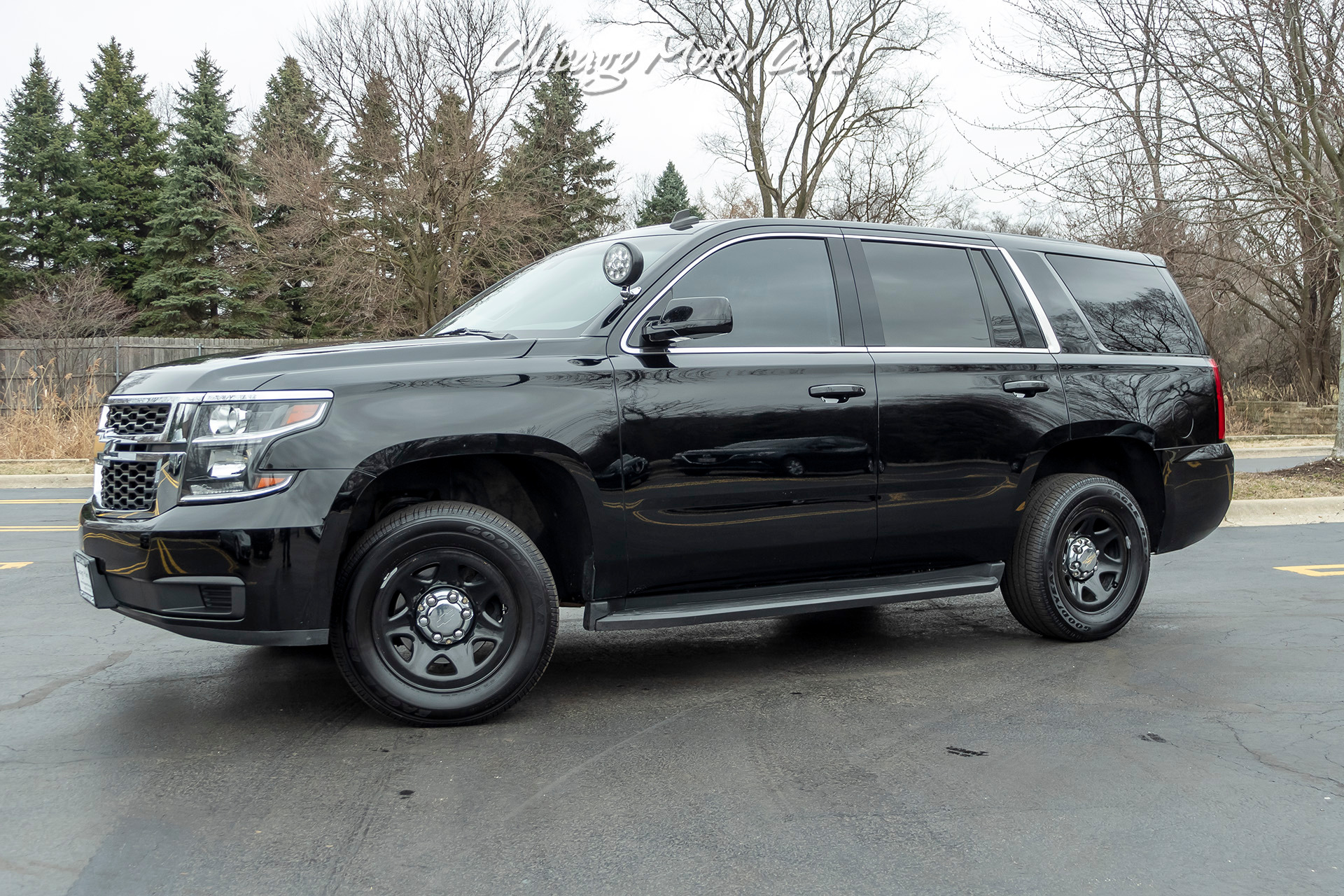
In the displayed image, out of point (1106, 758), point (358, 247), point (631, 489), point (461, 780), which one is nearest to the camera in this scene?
point (461, 780)

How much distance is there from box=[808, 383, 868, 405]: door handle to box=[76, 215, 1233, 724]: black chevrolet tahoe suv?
1cm

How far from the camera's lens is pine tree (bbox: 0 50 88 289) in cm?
4544

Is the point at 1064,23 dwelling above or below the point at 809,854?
above

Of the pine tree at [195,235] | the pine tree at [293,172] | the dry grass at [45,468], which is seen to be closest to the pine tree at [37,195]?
the pine tree at [195,235]

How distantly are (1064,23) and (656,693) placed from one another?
1068 centimetres

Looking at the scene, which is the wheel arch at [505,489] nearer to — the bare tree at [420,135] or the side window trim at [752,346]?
the side window trim at [752,346]

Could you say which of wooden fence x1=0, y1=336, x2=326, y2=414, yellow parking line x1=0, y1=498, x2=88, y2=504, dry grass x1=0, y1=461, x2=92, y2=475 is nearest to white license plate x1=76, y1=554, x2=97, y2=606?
yellow parking line x1=0, y1=498, x2=88, y2=504

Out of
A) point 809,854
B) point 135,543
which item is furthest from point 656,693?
point 135,543

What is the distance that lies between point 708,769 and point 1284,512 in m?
9.11

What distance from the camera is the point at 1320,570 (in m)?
7.82

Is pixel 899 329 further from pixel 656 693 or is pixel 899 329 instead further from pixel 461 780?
pixel 461 780

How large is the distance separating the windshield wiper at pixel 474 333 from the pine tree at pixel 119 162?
45.3m

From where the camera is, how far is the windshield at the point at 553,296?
4.67 m

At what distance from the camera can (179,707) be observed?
4.41 m
